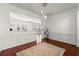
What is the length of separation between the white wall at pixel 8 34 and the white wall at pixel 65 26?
2.02 ft

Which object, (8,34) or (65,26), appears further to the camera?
(8,34)

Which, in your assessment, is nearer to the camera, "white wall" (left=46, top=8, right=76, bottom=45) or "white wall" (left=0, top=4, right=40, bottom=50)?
"white wall" (left=46, top=8, right=76, bottom=45)

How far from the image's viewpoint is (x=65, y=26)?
139 centimetres

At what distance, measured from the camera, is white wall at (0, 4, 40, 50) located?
197 cm

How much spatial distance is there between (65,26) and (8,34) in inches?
72.1

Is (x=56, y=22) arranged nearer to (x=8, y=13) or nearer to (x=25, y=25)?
(x=25, y=25)

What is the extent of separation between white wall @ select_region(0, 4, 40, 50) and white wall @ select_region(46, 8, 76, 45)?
2.02ft

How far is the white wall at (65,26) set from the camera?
4.30ft

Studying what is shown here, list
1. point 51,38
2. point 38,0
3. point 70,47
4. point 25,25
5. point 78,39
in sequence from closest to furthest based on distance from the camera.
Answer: point 38,0 < point 78,39 < point 70,47 < point 51,38 < point 25,25

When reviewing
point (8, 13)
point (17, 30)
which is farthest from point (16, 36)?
point (8, 13)

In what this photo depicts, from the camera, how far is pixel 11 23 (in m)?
2.25

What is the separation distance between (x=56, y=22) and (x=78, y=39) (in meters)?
0.57

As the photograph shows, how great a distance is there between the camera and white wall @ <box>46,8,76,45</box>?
131 cm

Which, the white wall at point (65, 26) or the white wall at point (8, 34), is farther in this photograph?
the white wall at point (8, 34)
